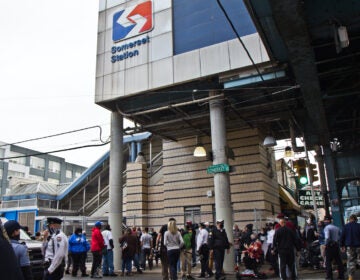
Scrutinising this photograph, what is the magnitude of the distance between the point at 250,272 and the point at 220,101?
7.22m

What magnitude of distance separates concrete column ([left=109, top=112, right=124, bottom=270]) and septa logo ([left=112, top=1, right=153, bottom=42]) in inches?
167

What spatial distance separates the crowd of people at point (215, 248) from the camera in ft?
29.2

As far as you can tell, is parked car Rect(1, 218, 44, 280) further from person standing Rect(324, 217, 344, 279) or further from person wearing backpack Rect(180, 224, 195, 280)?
person standing Rect(324, 217, 344, 279)

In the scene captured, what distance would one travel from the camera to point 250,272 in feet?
40.5

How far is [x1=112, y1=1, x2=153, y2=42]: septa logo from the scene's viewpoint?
17484 mm

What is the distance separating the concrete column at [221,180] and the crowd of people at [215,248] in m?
0.84

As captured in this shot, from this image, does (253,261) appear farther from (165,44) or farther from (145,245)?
(165,44)

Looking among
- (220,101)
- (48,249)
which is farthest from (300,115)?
(48,249)

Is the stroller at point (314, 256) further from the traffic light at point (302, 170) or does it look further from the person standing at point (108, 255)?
the person standing at point (108, 255)

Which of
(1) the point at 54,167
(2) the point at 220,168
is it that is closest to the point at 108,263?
(2) the point at 220,168

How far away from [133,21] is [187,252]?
1146 centimetres

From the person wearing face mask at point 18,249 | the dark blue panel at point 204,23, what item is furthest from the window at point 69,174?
the person wearing face mask at point 18,249

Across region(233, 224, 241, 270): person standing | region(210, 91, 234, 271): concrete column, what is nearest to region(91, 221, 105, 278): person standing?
region(210, 91, 234, 271): concrete column

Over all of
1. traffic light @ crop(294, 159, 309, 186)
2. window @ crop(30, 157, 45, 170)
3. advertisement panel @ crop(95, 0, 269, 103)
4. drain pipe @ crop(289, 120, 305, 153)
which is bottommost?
traffic light @ crop(294, 159, 309, 186)
